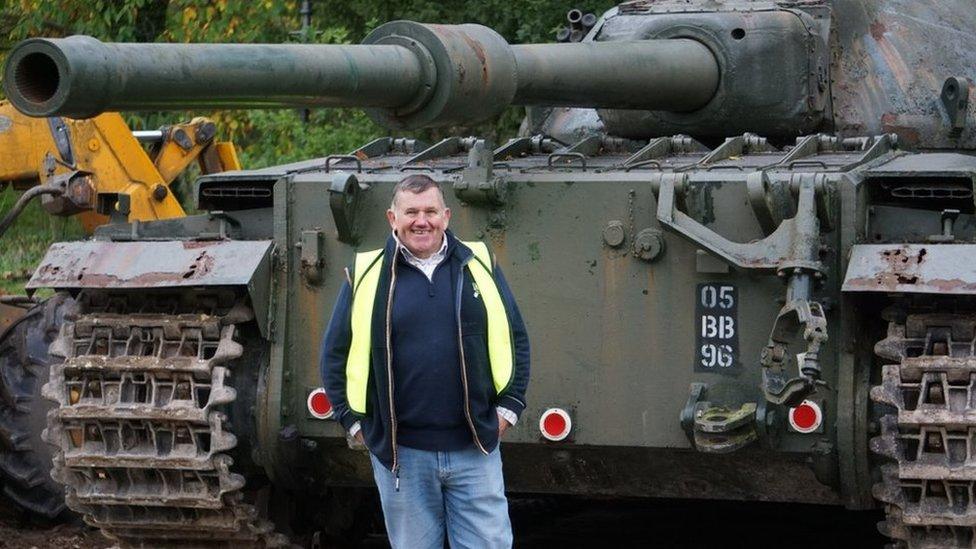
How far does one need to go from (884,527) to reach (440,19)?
8.82 m

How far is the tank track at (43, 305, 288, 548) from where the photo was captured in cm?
824

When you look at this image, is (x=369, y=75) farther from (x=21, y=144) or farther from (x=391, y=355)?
(x=21, y=144)

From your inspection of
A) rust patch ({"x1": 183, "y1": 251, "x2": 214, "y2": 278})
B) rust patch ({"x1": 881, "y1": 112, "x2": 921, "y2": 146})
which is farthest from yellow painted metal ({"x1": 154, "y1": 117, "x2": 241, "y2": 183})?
rust patch ({"x1": 881, "y1": 112, "x2": 921, "y2": 146})

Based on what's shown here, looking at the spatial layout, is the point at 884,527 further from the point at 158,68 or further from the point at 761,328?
the point at 158,68

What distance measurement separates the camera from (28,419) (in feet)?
34.1

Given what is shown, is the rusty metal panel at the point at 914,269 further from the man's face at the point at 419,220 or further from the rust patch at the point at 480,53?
the man's face at the point at 419,220

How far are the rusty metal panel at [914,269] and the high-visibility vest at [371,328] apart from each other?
1.57 meters

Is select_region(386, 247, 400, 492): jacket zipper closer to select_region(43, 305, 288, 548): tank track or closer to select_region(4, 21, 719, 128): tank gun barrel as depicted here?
select_region(4, 21, 719, 128): tank gun barrel

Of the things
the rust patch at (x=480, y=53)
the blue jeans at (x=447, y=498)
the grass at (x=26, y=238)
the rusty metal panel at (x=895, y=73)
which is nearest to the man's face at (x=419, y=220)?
the blue jeans at (x=447, y=498)

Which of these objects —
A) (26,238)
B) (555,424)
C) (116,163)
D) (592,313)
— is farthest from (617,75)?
(26,238)

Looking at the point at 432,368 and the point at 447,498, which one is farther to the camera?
the point at 447,498

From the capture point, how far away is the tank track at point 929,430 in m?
7.41

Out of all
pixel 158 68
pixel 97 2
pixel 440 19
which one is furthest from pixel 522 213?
pixel 97 2

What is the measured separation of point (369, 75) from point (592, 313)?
1841 mm
